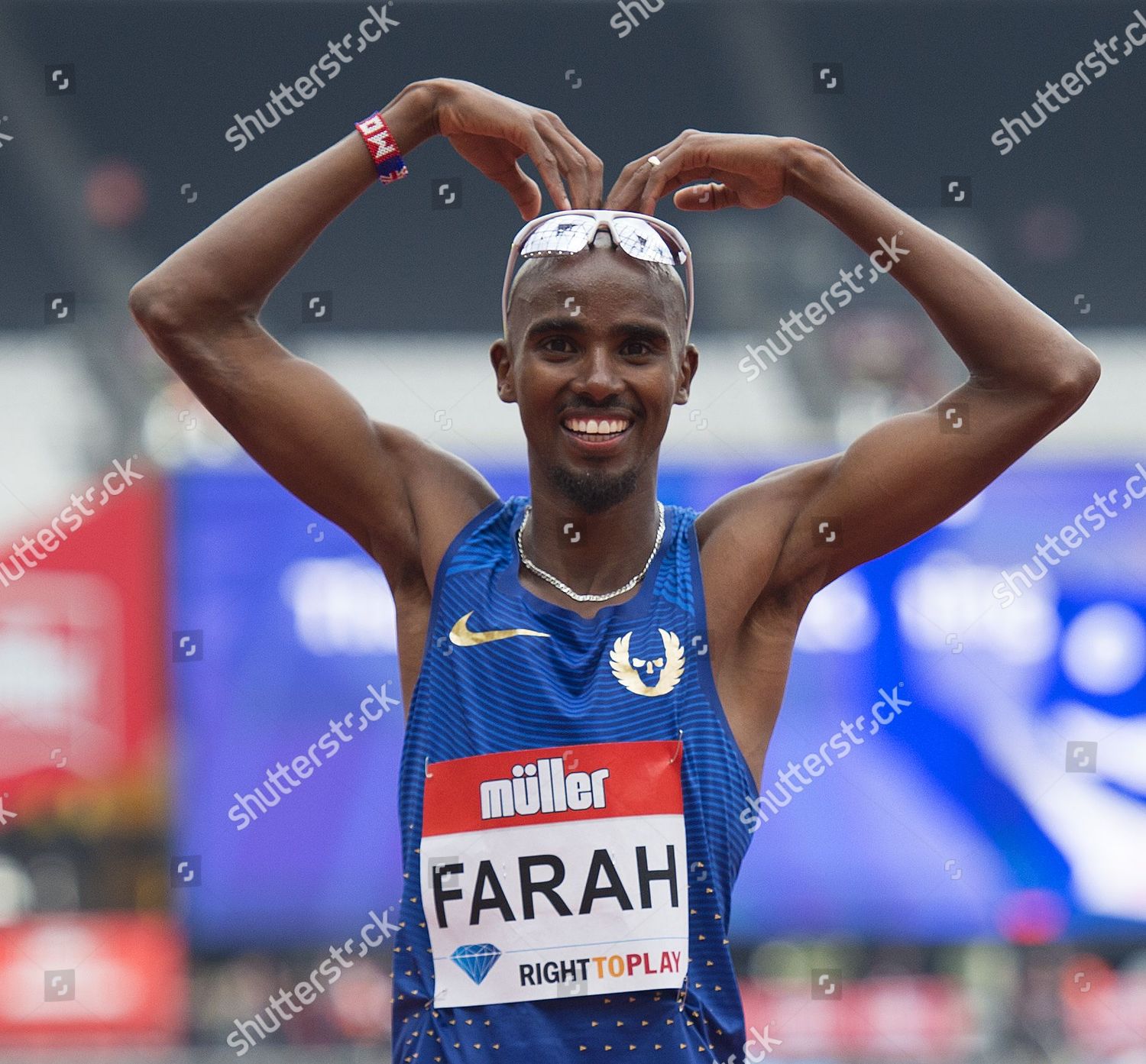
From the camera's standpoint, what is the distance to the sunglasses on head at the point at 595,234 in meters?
2.30


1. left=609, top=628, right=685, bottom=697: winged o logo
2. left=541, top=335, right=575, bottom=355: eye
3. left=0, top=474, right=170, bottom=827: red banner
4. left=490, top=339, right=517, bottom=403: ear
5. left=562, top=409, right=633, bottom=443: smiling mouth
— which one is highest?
left=0, top=474, right=170, bottom=827: red banner

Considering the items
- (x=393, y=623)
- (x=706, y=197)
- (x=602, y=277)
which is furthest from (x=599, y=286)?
(x=393, y=623)

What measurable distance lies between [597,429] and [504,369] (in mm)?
261

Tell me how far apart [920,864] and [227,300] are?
154 inches

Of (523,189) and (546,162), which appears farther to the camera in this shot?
(523,189)

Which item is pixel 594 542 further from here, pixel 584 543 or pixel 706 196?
pixel 706 196

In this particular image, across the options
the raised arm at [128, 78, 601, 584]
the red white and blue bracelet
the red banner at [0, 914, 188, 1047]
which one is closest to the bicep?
the raised arm at [128, 78, 601, 584]

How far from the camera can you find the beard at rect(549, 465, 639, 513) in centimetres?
226

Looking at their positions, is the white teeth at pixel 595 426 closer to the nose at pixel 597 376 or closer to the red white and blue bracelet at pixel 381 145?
the nose at pixel 597 376

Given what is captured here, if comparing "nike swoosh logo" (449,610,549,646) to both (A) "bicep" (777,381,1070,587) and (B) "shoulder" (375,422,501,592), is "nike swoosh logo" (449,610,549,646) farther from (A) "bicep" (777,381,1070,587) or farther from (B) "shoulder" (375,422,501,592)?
(A) "bicep" (777,381,1070,587)

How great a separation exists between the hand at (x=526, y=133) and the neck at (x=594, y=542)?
1.52ft

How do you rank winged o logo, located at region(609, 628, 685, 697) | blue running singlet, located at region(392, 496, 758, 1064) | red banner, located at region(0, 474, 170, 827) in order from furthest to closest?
red banner, located at region(0, 474, 170, 827) < winged o logo, located at region(609, 628, 685, 697) < blue running singlet, located at region(392, 496, 758, 1064)

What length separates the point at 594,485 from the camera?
2.26 m

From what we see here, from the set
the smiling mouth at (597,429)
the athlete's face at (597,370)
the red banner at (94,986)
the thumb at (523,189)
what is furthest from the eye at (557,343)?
the red banner at (94,986)
